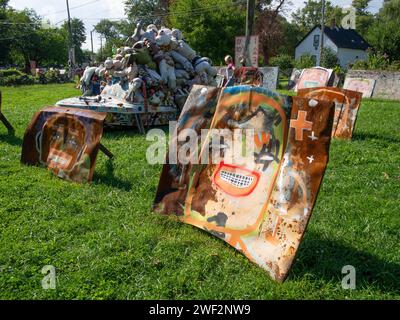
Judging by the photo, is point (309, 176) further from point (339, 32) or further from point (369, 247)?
point (339, 32)

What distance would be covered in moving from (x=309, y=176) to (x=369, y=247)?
3.51 ft

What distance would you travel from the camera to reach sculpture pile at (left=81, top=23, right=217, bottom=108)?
9180mm

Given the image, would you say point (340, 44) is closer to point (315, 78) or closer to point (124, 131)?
point (315, 78)

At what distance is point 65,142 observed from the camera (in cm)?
578

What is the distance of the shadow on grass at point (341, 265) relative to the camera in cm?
307

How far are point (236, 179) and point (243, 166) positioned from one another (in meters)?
0.13

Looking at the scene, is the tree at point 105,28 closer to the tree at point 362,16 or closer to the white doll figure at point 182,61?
the tree at point 362,16

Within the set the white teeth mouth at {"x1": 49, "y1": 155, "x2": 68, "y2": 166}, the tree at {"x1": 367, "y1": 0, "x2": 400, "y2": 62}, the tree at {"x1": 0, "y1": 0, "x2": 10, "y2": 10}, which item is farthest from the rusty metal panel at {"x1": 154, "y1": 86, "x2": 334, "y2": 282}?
the tree at {"x1": 0, "y1": 0, "x2": 10, "y2": 10}

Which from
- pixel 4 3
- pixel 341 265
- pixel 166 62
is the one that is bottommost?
pixel 341 265

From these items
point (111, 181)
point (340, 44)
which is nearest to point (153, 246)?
point (111, 181)

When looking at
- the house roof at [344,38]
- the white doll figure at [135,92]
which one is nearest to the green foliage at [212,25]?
the house roof at [344,38]

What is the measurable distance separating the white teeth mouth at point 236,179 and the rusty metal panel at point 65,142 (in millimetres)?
2213

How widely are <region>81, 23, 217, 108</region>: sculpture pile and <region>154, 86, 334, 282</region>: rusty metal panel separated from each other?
17.1 feet

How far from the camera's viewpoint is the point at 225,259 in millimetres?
3410
